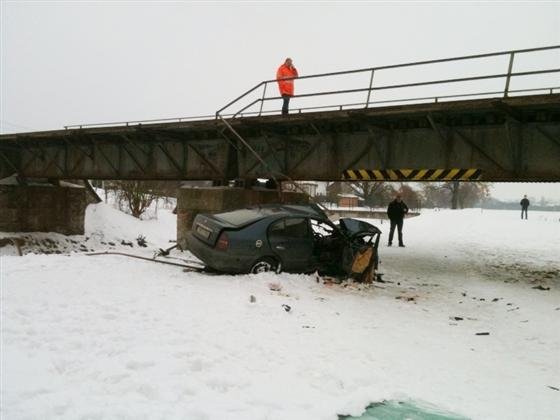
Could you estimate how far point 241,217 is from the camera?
8.85 meters

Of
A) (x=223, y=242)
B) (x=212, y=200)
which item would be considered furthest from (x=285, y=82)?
(x=223, y=242)

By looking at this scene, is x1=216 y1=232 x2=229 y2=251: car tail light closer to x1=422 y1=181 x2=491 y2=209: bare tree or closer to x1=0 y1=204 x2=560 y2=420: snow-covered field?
x1=0 y1=204 x2=560 y2=420: snow-covered field

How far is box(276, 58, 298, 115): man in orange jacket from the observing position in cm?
1276

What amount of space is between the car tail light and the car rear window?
15.0 inches

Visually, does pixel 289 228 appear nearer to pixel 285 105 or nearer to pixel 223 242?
pixel 223 242

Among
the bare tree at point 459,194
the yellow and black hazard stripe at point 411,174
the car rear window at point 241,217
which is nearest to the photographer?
the car rear window at point 241,217

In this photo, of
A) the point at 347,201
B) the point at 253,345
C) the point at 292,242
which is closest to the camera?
the point at 253,345

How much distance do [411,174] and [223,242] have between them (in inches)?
229

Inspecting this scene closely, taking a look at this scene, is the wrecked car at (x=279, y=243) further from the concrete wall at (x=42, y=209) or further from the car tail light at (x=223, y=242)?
the concrete wall at (x=42, y=209)

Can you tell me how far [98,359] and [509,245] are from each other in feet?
61.4

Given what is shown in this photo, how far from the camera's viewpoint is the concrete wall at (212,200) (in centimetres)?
1338

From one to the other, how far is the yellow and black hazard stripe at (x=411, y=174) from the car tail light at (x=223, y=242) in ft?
17.4

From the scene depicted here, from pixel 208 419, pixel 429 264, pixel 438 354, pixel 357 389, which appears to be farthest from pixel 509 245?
pixel 208 419

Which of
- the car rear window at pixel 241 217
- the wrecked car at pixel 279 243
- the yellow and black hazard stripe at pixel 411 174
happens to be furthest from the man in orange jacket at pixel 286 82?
the car rear window at pixel 241 217
